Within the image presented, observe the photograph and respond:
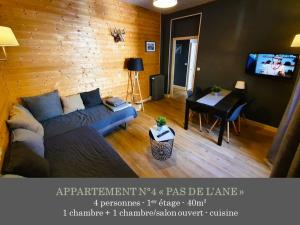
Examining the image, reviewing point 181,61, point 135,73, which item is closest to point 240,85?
point 135,73

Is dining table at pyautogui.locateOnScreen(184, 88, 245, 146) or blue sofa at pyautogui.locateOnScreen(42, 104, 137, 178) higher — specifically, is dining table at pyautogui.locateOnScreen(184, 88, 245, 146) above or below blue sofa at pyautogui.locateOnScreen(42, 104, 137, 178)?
above

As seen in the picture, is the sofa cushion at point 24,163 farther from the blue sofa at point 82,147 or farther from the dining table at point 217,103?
the dining table at point 217,103

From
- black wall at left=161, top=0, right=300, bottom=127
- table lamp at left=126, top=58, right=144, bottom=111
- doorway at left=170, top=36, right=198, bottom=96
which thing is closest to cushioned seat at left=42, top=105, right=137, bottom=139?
table lamp at left=126, top=58, right=144, bottom=111

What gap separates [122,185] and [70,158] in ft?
2.79

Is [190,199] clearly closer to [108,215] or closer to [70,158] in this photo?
[108,215]

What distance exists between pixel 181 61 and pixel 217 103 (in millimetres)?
3676

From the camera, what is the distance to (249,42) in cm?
309

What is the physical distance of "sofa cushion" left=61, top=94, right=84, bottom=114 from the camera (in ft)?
8.91

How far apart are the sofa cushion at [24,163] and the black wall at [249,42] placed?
3.75 meters

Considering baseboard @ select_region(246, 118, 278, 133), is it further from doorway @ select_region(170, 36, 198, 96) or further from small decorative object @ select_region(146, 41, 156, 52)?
small decorative object @ select_region(146, 41, 156, 52)

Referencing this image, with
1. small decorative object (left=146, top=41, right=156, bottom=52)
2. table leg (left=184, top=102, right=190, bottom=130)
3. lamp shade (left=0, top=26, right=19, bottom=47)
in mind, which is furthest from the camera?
small decorative object (left=146, top=41, right=156, bottom=52)

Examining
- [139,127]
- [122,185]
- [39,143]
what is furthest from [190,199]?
[139,127]

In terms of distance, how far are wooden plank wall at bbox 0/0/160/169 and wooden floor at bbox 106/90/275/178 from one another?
1409mm

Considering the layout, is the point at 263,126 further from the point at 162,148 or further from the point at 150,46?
the point at 150,46
